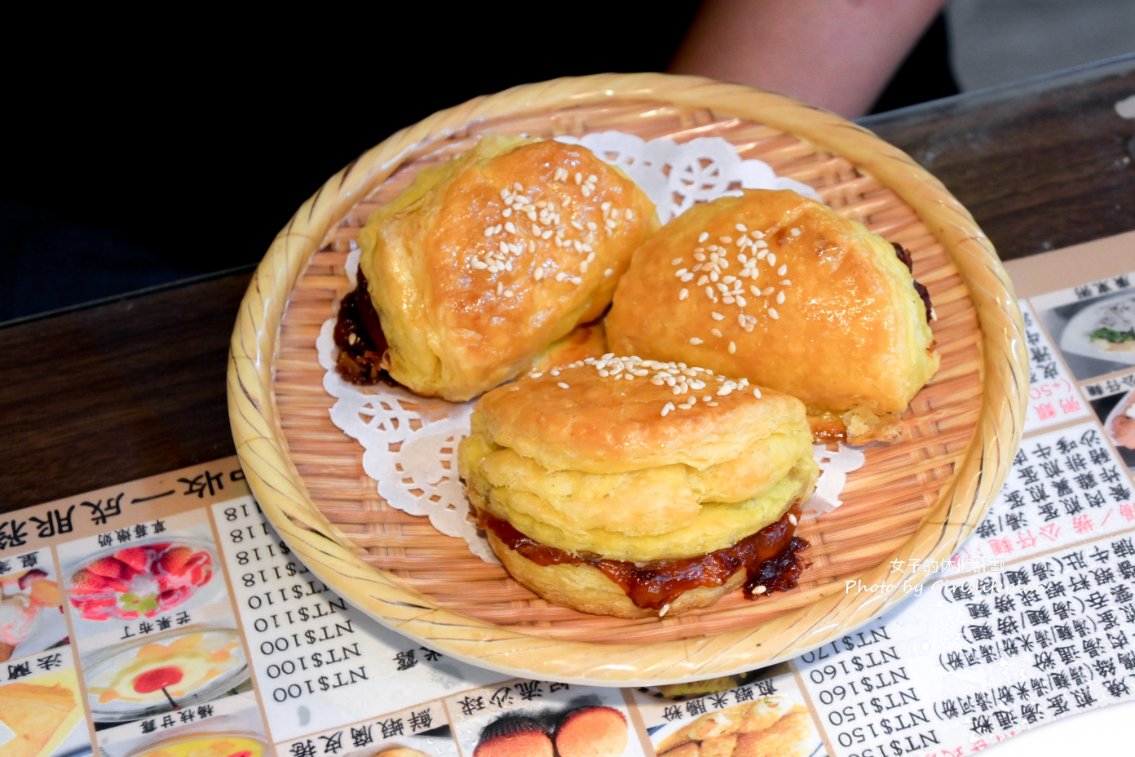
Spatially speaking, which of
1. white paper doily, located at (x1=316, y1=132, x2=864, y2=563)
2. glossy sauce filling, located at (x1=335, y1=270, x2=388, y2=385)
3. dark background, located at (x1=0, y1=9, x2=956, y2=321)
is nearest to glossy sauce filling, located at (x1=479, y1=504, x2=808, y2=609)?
white paper doily, located at (x1=316, y1=132, x2=864, y2=563)

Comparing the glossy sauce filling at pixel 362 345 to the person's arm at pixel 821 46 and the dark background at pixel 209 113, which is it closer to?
the dark background at pixel 209 113

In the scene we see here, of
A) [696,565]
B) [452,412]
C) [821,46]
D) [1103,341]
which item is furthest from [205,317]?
[1103,341]

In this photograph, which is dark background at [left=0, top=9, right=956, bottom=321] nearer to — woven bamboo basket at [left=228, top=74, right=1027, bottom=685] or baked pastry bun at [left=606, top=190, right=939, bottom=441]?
woven bamboo basket at [left=228, top=74, right=1027, bottom=685]

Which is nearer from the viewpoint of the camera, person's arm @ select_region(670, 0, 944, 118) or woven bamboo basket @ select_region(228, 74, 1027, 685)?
woven bamboo basket @ select_region(228, 74, 1027, 685)

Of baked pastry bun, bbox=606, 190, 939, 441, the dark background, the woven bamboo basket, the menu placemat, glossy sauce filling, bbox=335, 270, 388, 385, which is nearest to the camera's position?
the woven bamboo basket

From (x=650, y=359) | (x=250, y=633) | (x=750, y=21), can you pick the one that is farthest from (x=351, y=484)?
(x=750, y=21)

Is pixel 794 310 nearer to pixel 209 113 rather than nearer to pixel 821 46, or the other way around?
pixel 821 46

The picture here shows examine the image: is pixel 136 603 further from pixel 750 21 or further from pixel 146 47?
Result: pixel 750 21

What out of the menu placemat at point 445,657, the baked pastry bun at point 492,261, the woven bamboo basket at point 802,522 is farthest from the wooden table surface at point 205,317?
the baked pastry bun at point 492,261
